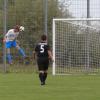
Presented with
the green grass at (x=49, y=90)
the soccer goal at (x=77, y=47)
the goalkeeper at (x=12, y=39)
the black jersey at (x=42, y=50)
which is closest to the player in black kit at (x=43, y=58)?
the black jersey at (x=42, y=50)

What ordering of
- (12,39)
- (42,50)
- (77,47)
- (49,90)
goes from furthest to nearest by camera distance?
(12,39) < (77,47) < (42,50) < (49,90)

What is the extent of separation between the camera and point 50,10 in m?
28.0

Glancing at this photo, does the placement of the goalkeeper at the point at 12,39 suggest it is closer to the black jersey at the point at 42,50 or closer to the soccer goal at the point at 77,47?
the soccer goal at the point at 77,47

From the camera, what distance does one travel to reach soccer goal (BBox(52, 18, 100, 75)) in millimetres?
26069

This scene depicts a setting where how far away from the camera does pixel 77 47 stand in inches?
1038

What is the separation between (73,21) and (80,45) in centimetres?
127

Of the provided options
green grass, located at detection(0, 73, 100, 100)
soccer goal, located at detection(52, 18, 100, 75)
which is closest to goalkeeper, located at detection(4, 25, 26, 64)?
soccer goal, located at detection(52, 18, 100, 75)

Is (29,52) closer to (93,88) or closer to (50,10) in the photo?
(50,10)

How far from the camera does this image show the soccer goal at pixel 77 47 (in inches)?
1026

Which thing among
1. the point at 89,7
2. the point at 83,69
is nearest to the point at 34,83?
the point at 83,69

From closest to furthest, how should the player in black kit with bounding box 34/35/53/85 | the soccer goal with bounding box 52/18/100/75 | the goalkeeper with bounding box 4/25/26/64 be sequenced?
1. the player in black kit with bounding box 34/35/53/85
2. the soccer goal with bounding box 52/18/100/75
3. the goalkeeper with bounding box 4/25/26/64

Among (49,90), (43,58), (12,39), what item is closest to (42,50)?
(43,58)

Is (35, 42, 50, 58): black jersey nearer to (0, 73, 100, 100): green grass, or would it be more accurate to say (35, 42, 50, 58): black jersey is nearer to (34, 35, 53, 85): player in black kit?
(34, 35, 53, 85): player in black kit

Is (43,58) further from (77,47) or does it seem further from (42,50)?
(77,47)
